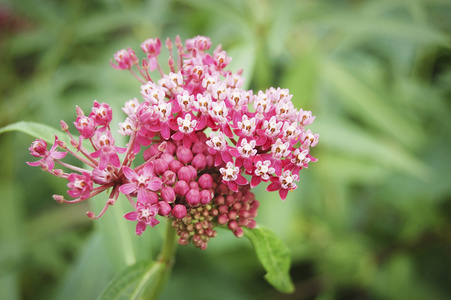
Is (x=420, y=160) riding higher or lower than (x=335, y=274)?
higher

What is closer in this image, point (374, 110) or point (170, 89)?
point (170, 89)

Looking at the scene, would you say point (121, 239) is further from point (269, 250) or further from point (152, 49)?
point (152, 49)

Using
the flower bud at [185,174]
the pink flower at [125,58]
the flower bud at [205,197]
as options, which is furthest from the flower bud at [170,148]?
the pink flower at [125,58]

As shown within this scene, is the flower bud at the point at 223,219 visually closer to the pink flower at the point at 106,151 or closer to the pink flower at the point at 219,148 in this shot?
the pink flower at the point at 219,148

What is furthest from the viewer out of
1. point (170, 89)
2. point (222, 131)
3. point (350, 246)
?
point (350, 246)

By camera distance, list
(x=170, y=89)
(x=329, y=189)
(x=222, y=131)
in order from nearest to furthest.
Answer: (x=222, y=131) < (x=170, y=89) < (x=329, y=189)

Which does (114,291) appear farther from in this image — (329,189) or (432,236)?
(432,236)

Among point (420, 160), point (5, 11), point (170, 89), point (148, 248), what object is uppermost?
point (5, 11)

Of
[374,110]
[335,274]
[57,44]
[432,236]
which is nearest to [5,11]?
[57,44]
